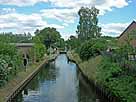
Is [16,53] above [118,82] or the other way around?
above

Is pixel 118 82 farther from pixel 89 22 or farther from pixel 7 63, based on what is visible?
pixel 89 22

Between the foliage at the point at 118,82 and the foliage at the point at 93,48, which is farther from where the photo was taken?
the foliage at the point at 93,48

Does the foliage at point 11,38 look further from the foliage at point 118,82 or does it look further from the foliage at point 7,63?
the foliage at point 118,82

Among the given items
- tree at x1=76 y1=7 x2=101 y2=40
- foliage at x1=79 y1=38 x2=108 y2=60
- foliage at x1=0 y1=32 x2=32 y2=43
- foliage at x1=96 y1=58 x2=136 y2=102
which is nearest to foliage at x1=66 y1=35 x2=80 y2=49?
tree at x1=76 y1=7 x2=101 y2=40

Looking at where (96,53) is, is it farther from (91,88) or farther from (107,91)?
(107,91)

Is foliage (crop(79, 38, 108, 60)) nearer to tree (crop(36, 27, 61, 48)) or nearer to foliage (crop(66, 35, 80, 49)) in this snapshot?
foliage (crop(66, 35, 80, 49))

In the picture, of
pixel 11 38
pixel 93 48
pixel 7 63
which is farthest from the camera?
pixel 11 38

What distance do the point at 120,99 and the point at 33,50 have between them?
52591 millimetres

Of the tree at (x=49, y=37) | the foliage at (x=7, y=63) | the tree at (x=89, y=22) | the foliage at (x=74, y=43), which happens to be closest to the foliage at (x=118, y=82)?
the foliage at (x=7, y=63)

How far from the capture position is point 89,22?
97375 mm

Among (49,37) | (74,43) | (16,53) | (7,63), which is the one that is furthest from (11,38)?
(7,63)

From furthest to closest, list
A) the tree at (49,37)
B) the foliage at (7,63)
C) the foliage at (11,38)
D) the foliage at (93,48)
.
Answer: the tree at (49,37), the foliage at (11,38), the foliage at (93,48), the foliage at (7,63)

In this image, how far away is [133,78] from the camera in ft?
80.4

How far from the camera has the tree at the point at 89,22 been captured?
A: 96.6 meters
